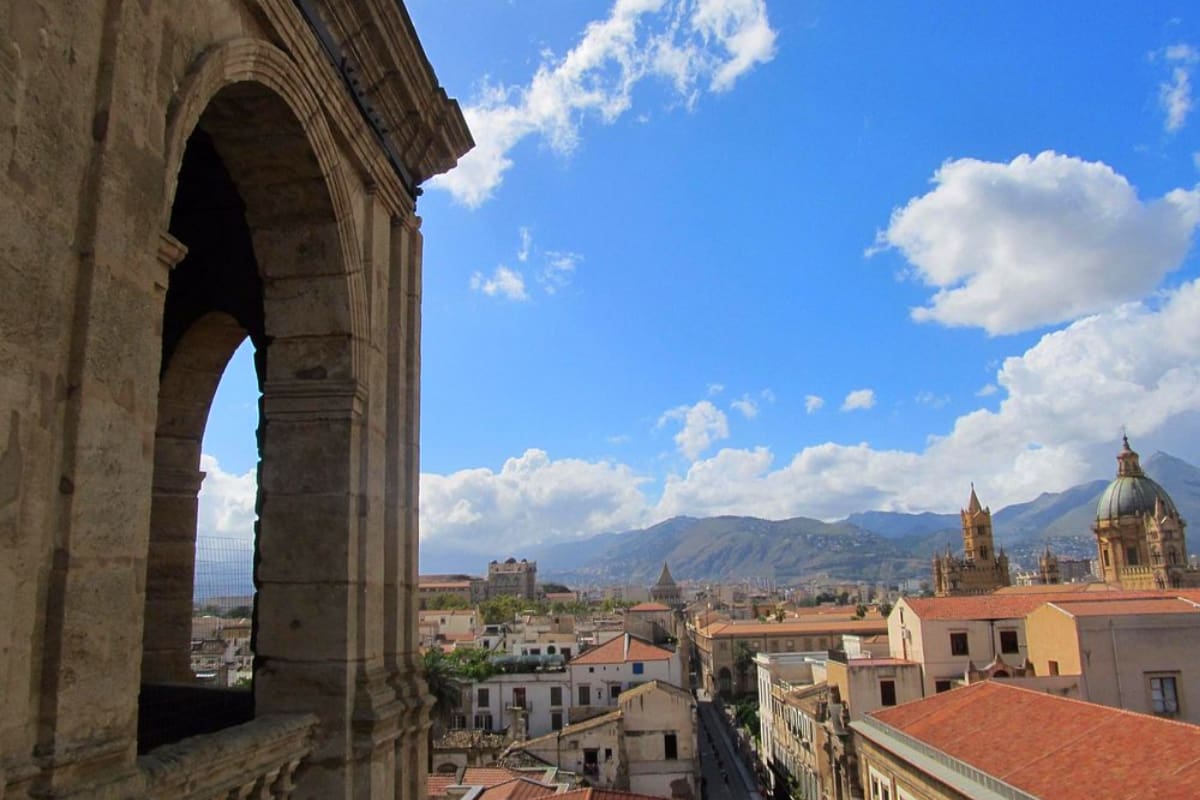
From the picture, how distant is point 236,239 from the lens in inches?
316

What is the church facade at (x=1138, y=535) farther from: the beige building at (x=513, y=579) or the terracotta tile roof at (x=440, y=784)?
the beige building at (x=513, y=579)

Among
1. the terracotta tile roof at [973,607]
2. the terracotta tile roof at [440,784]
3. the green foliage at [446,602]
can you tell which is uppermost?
the terracotta tile roof at [973,607]

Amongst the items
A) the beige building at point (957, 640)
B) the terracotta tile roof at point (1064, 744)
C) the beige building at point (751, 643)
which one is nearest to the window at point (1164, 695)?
the beige building at point (957, 640)

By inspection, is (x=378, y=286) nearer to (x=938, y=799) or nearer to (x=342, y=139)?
(x=342, y=139)

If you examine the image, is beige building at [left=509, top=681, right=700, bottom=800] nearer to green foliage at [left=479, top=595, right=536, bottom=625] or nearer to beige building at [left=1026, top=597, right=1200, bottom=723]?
beige building at [left=1026, top=597, right=1200, bottom=723]

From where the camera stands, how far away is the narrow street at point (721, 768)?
46.9m

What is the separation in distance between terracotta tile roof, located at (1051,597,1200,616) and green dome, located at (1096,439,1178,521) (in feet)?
202

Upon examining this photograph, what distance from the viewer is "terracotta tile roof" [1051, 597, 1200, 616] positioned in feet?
101

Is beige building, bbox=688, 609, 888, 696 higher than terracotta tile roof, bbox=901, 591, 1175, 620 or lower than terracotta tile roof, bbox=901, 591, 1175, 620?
lower

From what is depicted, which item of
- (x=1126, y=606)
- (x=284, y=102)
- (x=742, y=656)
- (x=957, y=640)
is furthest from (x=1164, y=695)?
(x=742, y=656)

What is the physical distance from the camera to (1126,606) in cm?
3312

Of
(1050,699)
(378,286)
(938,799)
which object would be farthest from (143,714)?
(1050,699)

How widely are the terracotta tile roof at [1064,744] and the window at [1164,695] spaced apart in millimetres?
6693

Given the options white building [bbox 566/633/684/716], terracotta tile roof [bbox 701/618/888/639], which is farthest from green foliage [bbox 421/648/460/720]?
terracotta tile roof [bbox 701/618/888/639]
